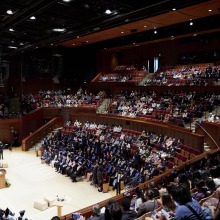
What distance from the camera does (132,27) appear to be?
14578 millimetres

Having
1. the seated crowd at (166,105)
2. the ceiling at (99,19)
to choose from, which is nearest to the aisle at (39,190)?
the seated crowd at (166,105)

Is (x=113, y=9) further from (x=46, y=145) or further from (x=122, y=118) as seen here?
(x=46, y=145)

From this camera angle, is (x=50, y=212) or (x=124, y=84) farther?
(x=124, y=84)

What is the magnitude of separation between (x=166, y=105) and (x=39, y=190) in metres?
6.97

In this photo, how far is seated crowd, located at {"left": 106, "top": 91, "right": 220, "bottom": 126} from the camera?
12.2 metres

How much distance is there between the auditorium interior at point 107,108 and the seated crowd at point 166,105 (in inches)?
2.3

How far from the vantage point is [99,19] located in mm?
11852

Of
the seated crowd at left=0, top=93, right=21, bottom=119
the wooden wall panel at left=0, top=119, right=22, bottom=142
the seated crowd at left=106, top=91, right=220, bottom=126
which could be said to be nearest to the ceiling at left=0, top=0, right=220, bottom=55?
the seated crowd at left=106, top=91, right=220, bottom=126

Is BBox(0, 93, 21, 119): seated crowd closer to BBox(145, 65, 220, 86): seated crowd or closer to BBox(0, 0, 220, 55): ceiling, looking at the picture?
BBox(0, 0, 220, 55): ceiling

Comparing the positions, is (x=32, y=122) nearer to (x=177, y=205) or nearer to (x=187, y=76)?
(x=187, y=76)

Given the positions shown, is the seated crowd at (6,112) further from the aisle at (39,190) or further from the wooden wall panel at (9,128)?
the aisle at (39,190)

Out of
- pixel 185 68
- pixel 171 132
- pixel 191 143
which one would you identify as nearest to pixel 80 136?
pixel 171 132

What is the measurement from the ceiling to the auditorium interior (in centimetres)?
5

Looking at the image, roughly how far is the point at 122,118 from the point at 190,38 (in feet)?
25.0
